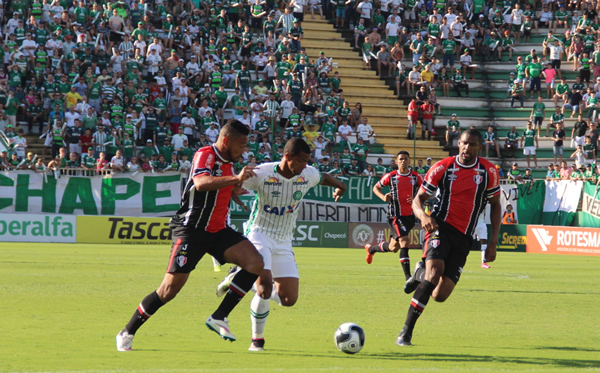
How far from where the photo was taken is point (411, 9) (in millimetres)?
39281

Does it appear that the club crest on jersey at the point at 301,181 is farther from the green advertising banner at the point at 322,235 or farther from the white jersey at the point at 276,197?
the green advertising banner at the point at 322,235

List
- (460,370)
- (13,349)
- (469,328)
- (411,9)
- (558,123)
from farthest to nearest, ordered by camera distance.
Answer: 1. (411,9)
2. (558,123)
3. (469,328)
4. (13,349)
5. (460,370)

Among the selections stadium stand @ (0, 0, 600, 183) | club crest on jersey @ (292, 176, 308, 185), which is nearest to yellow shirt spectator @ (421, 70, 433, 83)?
stadium stand @ (0, 0, 600, 183)

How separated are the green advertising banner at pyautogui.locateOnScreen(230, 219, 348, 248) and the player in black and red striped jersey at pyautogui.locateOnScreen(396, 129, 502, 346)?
1971 centimetres

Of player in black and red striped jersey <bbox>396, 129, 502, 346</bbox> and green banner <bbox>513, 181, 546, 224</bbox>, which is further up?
player in black and red striped jersey <bbox>396, 129, 502, 346</bbox>

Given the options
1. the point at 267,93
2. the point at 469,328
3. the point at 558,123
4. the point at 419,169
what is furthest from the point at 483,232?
the point at 558,123

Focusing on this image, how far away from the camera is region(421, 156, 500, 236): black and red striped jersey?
9039 millimetres

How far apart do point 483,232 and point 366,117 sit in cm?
1720

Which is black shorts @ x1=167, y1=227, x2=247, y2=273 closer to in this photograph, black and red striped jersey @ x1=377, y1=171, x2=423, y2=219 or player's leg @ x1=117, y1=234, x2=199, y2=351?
player's leg @ x1=117, y1=234, x2=199, y2=351

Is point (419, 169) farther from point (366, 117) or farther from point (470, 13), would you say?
point (470, 13)

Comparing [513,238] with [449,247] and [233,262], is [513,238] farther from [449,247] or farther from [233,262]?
[233,262]

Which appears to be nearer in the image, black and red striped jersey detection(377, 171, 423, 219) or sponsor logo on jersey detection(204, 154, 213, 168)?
sponsor logo on jersey detection(204, 154, 213, 168)

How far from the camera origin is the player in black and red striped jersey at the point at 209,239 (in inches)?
306

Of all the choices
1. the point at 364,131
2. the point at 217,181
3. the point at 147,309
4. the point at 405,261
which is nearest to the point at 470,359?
the point at 217,181
